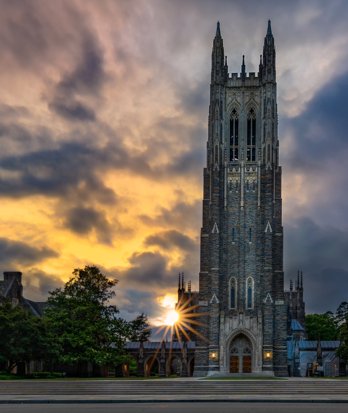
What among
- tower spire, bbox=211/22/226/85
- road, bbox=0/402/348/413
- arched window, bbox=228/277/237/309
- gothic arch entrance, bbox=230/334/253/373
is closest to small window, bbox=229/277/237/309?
arched window, bbox=228/277/237/309

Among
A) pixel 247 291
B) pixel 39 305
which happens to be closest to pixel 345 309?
pixel 247 291

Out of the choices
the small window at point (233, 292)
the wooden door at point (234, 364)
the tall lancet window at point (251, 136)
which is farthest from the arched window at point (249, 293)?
the tall lancet window at point (251, 136)

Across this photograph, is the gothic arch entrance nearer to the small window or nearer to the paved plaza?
the small window

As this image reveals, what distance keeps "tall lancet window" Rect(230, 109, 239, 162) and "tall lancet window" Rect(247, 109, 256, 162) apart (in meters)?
1.53

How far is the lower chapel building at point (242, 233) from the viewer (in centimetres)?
8262

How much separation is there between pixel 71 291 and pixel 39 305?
35.4m

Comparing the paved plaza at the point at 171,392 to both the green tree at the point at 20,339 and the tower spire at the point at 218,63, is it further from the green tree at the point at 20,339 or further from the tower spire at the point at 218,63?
the tower spire at the point at 218,63

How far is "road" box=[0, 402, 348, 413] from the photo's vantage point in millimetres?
30647

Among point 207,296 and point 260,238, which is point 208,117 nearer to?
point 260,238

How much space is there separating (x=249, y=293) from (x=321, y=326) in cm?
5584

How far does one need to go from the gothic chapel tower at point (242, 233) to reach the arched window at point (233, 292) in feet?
0.40

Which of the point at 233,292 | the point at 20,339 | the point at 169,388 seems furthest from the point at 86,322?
the point at 169,388

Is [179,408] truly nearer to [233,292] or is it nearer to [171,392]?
[171,392]

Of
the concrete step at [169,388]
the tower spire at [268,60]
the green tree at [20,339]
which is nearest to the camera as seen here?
the concrete step at [169,388]
